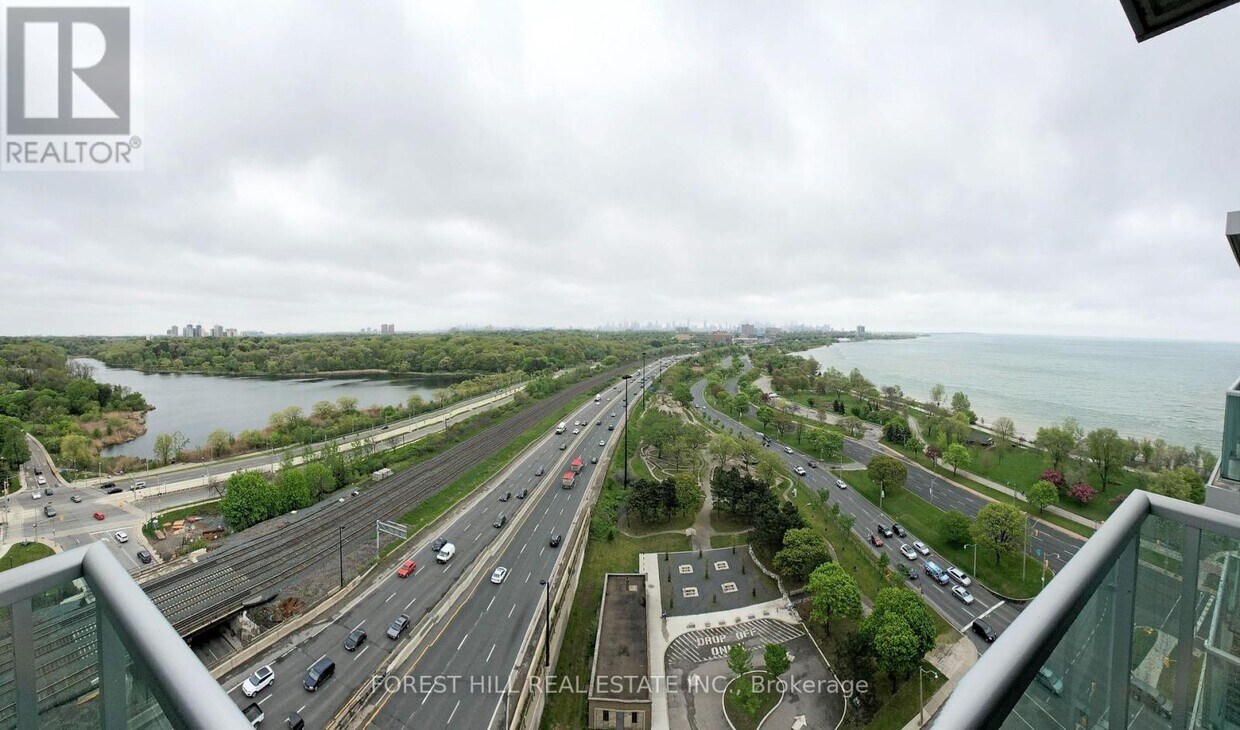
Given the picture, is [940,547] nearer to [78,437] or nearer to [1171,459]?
[1171,459]

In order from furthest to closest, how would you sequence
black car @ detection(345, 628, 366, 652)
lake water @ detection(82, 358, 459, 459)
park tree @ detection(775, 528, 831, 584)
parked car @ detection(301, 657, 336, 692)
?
lake water @ detection(82, 358, 459, 459)
park tree @ detection(775, 528, 831, 584)
black car @ detection(345, 628, 366, 652)
parked car @ detection(301, 657, 336, 692)

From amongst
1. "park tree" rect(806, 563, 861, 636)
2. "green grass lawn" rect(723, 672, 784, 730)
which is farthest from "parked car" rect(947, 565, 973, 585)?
"green grass lawn" rect(723, 672, 784, 730)

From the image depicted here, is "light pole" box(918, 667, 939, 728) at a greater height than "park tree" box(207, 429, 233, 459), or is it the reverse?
"park tree" box(207, 429, 233, 459)

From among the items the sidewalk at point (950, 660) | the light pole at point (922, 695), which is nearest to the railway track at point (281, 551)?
the light pole at point (922, 695)

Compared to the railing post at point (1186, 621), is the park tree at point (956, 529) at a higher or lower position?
lower

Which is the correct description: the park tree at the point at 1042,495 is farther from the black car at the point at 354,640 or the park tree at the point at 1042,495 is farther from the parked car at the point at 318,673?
the parked car at the point at 318,673

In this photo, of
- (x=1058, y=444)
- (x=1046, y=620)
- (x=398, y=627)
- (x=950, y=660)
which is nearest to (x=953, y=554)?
(x=950, y=660)

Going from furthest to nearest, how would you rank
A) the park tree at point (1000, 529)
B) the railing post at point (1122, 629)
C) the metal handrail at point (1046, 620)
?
the park tree at point (1000, 529)
the railing post at point (1122, 629)
the metal handrail at point (1046, 620)

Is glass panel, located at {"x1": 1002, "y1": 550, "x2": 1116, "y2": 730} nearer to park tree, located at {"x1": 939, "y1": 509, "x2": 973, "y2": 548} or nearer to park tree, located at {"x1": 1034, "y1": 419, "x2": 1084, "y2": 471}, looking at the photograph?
park tree, located at {"x1": 939, "y1": 509, "x2": 973, "y2": 548}
